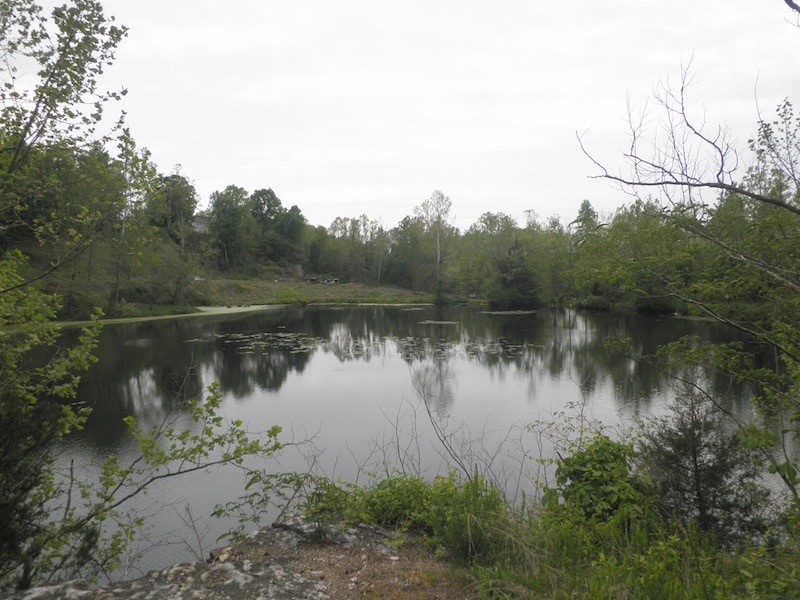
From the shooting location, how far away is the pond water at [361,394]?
6.91 metres

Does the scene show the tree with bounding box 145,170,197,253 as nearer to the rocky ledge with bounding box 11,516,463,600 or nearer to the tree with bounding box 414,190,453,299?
the tree with bounding box 414,190,453,299

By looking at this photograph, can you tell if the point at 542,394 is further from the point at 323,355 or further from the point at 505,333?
the point at 505,333

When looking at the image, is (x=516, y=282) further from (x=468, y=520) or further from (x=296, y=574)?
(x=296, y=574)

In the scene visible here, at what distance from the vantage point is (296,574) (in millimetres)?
3705

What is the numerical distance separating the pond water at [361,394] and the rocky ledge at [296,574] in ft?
2.93

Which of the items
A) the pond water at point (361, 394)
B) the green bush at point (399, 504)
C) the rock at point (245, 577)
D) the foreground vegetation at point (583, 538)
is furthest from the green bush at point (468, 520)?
the pond water at point (361, 394)

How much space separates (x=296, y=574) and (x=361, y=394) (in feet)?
27.5

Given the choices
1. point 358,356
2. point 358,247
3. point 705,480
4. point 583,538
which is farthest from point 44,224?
point 358,247

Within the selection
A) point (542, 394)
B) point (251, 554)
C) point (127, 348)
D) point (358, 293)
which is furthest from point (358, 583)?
point (358, 293)

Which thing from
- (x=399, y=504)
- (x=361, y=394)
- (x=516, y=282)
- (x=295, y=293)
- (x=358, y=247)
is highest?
(x=358, y=247)

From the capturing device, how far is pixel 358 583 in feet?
11.6

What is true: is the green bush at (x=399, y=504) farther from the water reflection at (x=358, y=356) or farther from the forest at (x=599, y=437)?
the water reflection at (x=358, y=356)

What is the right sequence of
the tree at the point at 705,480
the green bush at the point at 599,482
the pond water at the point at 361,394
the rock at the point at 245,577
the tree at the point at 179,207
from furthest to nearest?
the tree at the point at 179,207, the pond water at the point at 361,394, the tree at the point at 705,480, the green bush at the point at 599,482, the rock at the point at 245,577

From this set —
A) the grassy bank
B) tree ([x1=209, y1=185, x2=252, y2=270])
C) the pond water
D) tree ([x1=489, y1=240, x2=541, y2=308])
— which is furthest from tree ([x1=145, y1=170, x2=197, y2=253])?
tree ([x1=489, y1=240, x2=541, y2=308])
